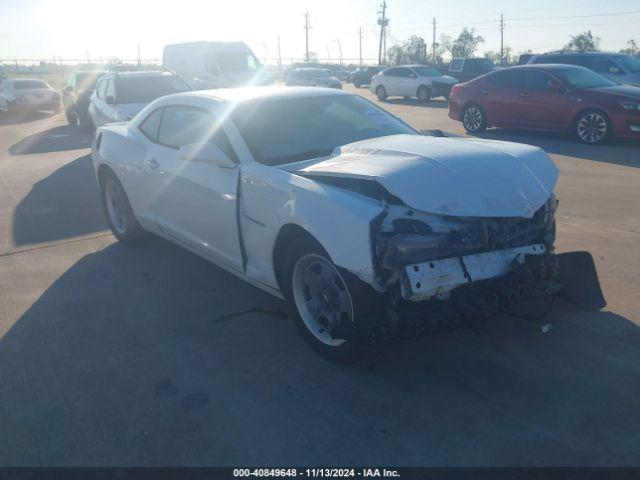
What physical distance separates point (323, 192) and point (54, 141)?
13.8 metres

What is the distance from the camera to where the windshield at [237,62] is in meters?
21.3

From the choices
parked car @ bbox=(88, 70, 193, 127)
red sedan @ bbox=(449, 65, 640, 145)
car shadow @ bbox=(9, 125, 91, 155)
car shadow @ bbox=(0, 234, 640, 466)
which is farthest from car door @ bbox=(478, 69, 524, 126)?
car shadow @ bbox=(0, 234, 640, 466)

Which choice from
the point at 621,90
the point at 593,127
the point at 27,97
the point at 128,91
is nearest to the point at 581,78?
the point at 621,90

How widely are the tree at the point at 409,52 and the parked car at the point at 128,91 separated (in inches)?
2126

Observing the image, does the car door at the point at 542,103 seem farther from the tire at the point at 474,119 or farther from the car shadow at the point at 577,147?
the tire at the point at 474,119

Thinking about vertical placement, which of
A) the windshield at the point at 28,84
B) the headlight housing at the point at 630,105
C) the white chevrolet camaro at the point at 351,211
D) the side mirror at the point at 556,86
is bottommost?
the white chevrolet camaro at the point at 351,211

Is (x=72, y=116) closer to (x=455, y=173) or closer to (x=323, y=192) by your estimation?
(x=323, y=192)

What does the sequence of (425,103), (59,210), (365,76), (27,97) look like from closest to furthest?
(59,210), (27,97), (425,103), (365,76)

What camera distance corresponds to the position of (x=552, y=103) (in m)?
12.3

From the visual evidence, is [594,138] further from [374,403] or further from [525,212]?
[374,403]

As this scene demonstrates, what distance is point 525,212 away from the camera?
3648 mm

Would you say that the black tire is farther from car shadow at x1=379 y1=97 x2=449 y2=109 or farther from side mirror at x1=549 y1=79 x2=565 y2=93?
side mirror at x1=549 y1=79 x2=565 y2=93

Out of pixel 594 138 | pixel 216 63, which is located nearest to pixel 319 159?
pixel 594 138

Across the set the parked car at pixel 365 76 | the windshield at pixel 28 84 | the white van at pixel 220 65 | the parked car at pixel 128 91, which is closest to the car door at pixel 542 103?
the parked car at pixel 128 91
